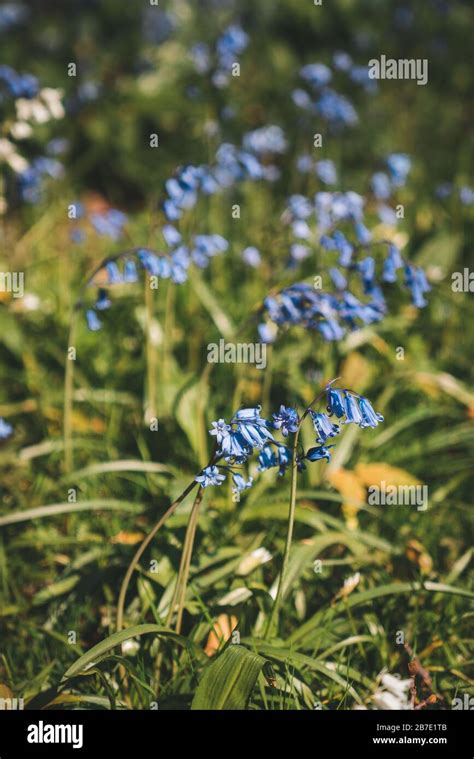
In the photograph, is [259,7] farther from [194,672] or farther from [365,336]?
[194,672]

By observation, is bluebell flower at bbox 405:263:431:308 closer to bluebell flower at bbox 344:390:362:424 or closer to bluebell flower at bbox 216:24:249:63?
bluebell flower at bbox 344:390:362:424

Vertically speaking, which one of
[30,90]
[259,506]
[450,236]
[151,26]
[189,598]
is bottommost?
[189,598]

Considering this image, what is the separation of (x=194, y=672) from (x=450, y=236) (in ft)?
12.2

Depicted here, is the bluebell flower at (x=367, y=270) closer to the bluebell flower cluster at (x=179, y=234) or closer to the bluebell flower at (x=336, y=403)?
the bluebell flower cluster at (x=179, y=234)

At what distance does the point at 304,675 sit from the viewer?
9.01 ft

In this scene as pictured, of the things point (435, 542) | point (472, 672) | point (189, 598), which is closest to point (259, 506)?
point (189, 598)

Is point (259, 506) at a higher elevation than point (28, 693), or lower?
higher

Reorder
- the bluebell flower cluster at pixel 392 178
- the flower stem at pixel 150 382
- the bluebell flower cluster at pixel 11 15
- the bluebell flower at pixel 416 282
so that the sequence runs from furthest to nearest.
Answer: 1. the bluebell flower cluster at pixel 11 15
2. the bluebell flower cluster at pixel 392 178
3. the flower stem at pixel 150 382
4. the bluebell flower at pixel 416 282

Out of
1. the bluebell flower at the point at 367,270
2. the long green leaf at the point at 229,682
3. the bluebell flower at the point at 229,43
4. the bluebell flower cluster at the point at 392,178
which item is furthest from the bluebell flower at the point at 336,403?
the bluebell flower at the point at 229,43

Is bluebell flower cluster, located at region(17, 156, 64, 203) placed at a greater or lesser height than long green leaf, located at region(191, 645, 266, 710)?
greater

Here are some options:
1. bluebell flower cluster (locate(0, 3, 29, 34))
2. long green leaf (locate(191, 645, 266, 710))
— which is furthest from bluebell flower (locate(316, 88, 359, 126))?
long green leaf (locate(191, 645, 266, 710))

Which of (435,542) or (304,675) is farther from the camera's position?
(435,542)

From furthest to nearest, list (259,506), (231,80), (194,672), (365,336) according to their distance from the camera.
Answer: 1. (231,80)
2. (365,336)
3. (259,506)
4. (194,672)

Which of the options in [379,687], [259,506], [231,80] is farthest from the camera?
[231,80]
